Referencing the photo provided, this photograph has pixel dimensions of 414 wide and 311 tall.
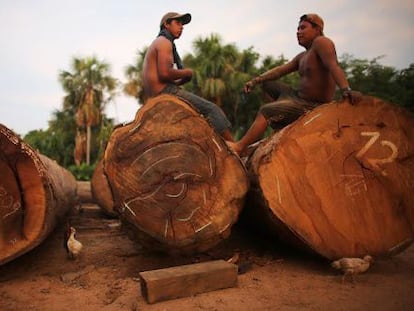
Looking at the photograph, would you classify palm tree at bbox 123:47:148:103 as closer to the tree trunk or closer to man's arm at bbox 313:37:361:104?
the tree trunk

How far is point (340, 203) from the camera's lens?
8.69 feet

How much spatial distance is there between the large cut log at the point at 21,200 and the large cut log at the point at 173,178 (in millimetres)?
478

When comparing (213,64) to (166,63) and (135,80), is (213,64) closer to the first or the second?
(135,80)

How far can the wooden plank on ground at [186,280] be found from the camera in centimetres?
213

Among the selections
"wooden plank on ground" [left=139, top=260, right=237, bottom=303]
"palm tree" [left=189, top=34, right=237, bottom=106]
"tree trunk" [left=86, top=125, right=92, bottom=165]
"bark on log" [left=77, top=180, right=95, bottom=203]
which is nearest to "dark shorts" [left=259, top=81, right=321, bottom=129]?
"wooden plank on ground" [left=139, top=260, right=237, bottom=303]

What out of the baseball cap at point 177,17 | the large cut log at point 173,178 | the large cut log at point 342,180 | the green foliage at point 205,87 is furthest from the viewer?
the green foliage at point 205,87

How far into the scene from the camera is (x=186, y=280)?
7.25 feet

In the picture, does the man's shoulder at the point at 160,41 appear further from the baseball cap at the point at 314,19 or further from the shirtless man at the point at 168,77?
the baseball cap at the point at 314,19

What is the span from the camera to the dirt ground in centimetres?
214

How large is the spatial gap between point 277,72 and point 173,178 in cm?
195

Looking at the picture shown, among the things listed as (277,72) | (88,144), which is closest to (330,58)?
(277,72)

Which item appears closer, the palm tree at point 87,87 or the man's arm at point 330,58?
the man's arm at point 330,58

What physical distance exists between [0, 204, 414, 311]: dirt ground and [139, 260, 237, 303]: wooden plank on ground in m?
0.04

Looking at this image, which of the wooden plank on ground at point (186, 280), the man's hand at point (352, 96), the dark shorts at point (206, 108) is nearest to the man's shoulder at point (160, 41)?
the dark shorts at point (206, 108)
